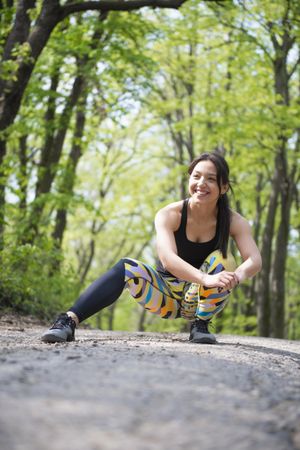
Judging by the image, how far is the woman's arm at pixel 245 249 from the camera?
13.4 feet

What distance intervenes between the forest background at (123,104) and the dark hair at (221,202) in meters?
3.67

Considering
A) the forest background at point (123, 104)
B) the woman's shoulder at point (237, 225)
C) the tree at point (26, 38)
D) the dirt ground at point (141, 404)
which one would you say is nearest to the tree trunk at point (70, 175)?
the forest background at point (123, 104)

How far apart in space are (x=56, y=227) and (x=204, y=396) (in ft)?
38.2

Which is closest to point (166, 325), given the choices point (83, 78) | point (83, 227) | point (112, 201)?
point (112, 201)

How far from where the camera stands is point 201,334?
14.5 ft

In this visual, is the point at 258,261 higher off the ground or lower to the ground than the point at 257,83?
lower

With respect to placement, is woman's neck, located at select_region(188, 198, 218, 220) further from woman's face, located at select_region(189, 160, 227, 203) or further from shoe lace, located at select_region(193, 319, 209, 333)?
shoe lace, located at select_region(193, 319, 209, 333)

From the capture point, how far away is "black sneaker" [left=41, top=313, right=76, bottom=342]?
3.92 metres

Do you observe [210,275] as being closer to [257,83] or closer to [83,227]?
[257,83]

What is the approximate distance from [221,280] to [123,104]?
Result: 9249 millimetres

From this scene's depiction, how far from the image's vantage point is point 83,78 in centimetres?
1255

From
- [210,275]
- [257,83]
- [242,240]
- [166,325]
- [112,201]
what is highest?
[257,83]

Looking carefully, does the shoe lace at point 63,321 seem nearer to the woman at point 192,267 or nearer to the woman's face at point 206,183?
the woman at point 192,267

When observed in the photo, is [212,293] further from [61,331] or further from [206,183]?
[61,331]
